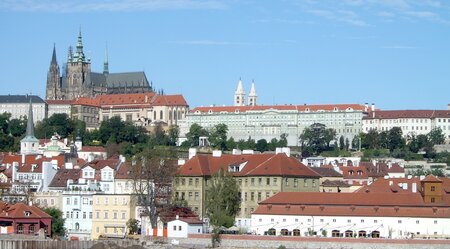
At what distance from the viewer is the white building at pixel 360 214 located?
230 ft

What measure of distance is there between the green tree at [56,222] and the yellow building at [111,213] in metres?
2.28

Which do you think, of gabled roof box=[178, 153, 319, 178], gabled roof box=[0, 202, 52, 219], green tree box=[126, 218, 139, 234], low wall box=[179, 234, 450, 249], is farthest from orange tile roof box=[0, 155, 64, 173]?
low wall box=[179, 234, 450, 249]

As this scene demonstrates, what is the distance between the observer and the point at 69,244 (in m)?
68.4

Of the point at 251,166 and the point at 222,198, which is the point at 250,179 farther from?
the point at 222,198

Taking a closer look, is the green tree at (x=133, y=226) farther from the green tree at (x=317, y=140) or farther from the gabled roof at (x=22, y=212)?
the green tree at (x=317, y=140)

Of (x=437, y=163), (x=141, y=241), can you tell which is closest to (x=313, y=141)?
(x=437, y=163)

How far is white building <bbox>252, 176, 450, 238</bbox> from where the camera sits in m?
70.1

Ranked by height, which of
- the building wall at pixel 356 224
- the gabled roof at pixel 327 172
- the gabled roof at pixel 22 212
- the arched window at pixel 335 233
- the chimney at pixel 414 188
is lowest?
the arched window at pixel 335 233

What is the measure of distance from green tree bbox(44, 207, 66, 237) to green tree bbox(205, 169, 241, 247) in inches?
358

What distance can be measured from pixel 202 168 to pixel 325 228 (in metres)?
12.5

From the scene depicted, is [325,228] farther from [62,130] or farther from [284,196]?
[62,130]

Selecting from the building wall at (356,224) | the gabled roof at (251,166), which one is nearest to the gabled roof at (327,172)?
the gabled roof at (251,166)

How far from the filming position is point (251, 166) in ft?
269

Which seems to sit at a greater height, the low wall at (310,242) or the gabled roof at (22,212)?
the gabled roof at (22,212)
